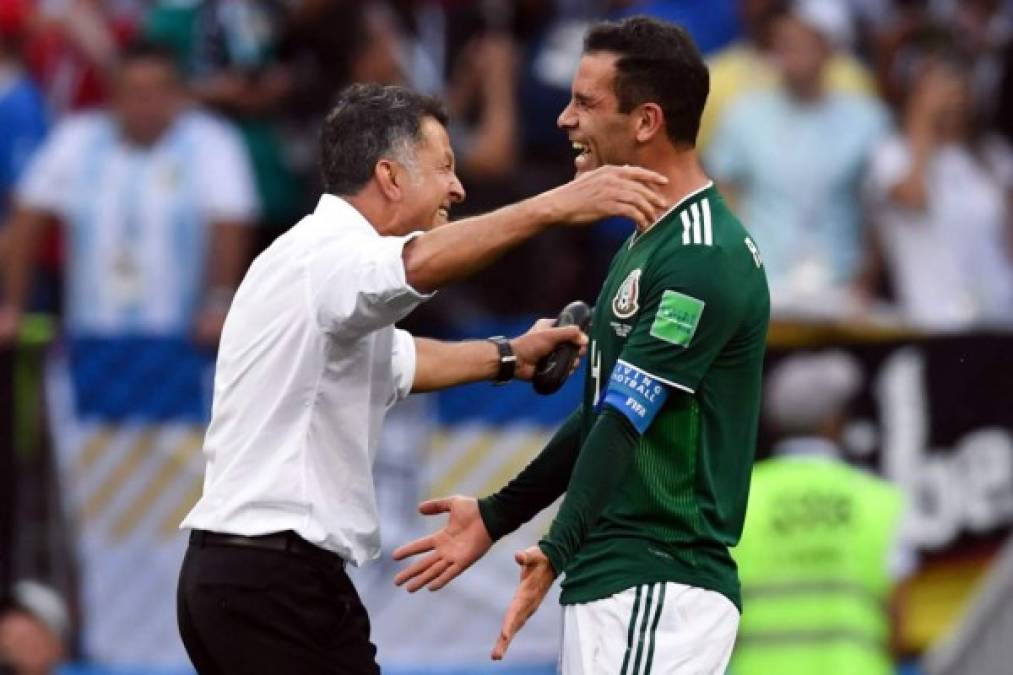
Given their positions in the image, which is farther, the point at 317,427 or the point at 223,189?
the point at 223,189

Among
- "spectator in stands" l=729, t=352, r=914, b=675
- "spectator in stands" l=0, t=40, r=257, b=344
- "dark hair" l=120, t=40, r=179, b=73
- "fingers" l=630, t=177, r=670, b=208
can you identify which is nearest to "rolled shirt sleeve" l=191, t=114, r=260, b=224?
"spectator in stands" l=0, t=40, r=257, b=344

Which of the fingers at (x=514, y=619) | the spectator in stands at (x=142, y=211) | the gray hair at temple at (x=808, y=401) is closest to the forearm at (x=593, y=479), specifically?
the fingers at (x=514, y=619)

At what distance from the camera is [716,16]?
36.2ft

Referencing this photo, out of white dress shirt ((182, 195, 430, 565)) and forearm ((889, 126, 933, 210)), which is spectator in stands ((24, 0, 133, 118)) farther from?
white dress shirt ((182, 195, 430, 565))

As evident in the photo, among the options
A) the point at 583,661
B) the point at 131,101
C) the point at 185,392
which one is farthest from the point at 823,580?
the point at 131,101

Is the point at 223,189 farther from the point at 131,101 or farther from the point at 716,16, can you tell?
the point at 716,16

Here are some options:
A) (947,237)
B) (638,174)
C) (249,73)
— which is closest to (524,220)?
(638,174)

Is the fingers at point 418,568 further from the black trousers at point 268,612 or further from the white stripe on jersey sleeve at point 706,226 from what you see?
the white stripe on jersey sleeve at point 706,226

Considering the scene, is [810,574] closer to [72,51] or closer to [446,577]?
[446,577]

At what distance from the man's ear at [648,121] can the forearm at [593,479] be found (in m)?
0.71

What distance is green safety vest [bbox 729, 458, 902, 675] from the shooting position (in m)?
7.34

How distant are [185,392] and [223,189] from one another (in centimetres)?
105

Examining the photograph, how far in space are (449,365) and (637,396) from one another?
1.07 meters

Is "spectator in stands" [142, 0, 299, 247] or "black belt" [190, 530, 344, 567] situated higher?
"spectator in stands" [142, 0, 299, 247]
